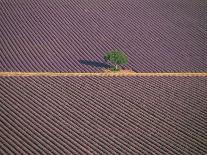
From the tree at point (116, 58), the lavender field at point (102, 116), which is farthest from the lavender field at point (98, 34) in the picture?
the lavender field at point (102, 116)

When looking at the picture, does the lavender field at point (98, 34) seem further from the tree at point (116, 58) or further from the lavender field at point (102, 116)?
the lavender field at point (102, 116)

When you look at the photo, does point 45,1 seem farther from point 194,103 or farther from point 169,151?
point 169,151

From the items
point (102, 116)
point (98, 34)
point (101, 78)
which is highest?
point (98, 34)

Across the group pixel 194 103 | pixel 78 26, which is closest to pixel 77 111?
pixel 194 103

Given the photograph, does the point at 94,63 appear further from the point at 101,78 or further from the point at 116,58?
the point at 101,78

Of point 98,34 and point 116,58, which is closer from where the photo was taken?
point 116,58

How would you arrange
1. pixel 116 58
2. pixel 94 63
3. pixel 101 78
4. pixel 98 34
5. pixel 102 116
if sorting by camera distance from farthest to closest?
pixel 98 34 < pixel 94 63 < pixel 116 58 < pixel 101 78 < pixel 102 116

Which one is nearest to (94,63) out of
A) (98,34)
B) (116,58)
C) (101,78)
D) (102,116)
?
(116,58)
